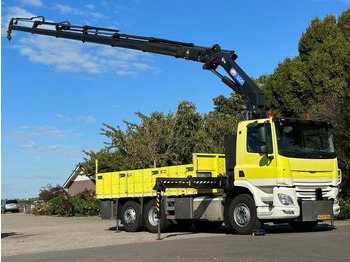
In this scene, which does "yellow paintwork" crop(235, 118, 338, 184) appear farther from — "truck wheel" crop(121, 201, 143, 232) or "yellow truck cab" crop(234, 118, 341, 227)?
"truck wheel" crop(121, 201, 143, 232)

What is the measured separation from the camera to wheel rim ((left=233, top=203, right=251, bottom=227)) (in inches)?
553

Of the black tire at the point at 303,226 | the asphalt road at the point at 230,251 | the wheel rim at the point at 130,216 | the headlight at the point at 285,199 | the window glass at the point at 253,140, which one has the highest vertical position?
the window glass at the point at 253,140

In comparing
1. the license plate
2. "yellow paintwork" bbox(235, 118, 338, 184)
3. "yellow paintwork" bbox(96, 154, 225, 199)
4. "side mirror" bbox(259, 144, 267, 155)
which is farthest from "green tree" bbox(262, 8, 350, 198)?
"side mirror" bbox(259, 144, 267, 155)

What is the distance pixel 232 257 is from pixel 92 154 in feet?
102

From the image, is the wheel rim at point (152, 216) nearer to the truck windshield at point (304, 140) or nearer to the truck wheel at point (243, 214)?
the truck wheel at point (243, 214)

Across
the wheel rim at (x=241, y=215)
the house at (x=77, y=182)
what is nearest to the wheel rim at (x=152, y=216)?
the wheel rim at (x=241, y=215)

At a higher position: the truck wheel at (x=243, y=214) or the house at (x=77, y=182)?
the house at (x=77, y=182)

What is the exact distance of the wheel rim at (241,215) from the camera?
1405 centimetres

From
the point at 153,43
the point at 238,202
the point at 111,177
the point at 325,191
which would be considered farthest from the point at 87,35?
the point at 325,191

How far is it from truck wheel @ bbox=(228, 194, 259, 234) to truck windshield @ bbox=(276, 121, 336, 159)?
68.3 inches

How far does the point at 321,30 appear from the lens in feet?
103

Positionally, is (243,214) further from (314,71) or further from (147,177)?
(314,71)

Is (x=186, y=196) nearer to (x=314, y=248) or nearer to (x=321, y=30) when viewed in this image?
(x=314, y=248)

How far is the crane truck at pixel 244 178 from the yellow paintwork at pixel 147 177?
33 millimetres
